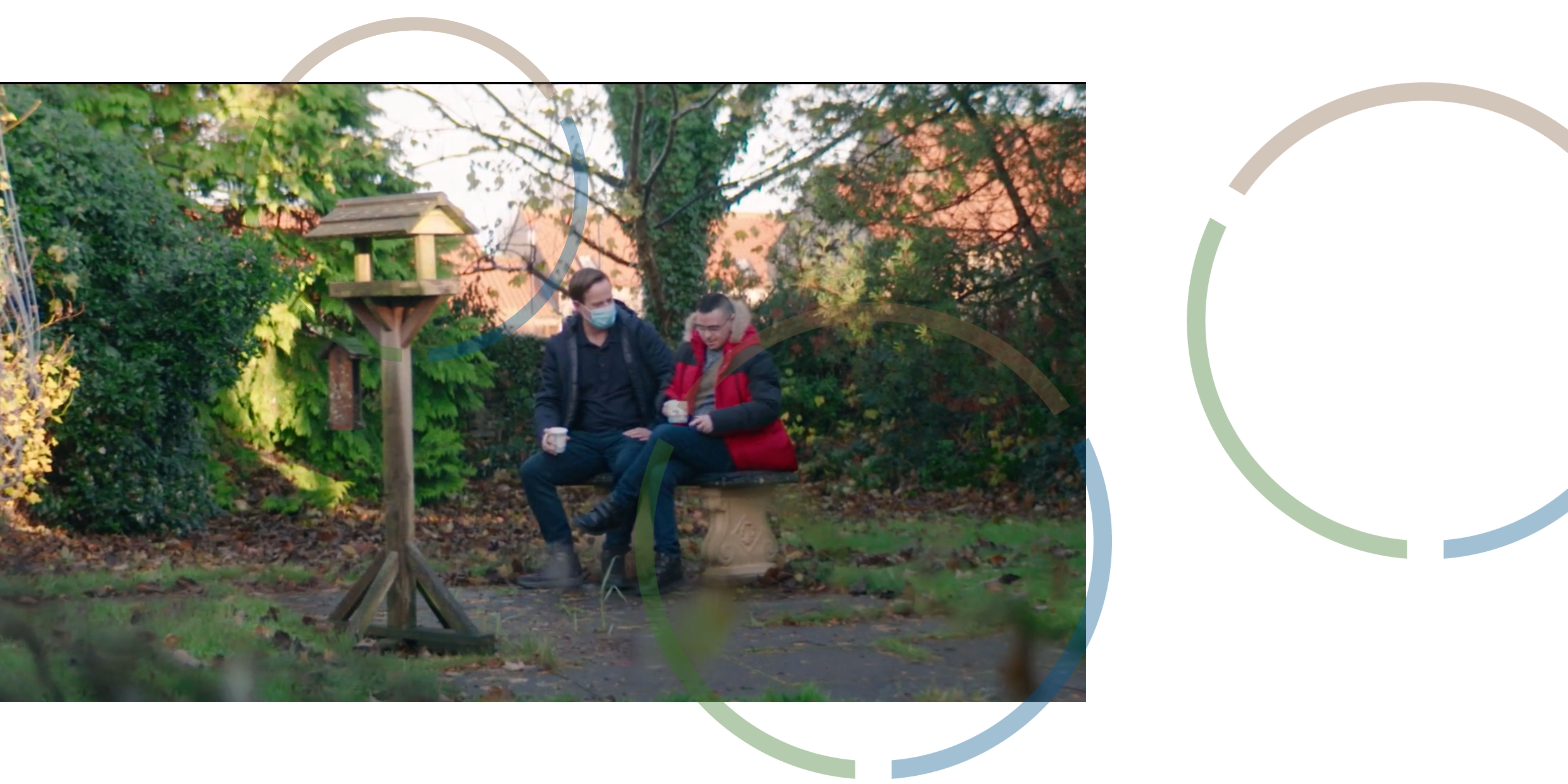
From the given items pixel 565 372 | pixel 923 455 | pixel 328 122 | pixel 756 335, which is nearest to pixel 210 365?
pixel 328 122

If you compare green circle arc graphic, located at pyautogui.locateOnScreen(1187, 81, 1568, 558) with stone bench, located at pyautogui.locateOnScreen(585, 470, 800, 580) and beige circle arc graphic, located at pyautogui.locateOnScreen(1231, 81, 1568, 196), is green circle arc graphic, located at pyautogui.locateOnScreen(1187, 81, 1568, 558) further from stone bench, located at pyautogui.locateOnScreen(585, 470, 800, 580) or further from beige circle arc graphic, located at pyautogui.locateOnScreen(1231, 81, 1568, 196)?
stone bench, located at pyautogui.locateOnScreen(585, 470, 800, 580)

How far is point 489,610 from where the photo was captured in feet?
19.7

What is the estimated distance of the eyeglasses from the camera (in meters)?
6.21

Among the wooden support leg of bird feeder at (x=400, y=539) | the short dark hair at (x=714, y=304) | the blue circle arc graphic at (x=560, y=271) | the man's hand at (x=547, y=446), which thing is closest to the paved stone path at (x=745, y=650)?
the wooden support leg of bird feeder at (x=400, y=539)

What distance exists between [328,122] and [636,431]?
2468mm

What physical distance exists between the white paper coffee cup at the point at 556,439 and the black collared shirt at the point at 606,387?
0.47 feet

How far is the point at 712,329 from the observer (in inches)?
244

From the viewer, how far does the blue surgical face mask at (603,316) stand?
630 cm

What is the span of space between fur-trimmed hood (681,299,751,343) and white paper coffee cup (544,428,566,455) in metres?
0.68

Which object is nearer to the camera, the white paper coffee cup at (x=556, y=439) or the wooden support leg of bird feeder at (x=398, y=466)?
the wooden support leg of bird feeder at (x=398, y=466)

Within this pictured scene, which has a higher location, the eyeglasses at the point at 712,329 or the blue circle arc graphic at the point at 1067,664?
the eyeglasses at the point at 712,329

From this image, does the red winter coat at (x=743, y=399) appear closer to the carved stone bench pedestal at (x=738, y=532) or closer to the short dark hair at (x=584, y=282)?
the carved stone bench pedestal at (x=738, y=532)

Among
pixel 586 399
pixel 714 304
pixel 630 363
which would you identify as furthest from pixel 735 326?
pixel 586 399
